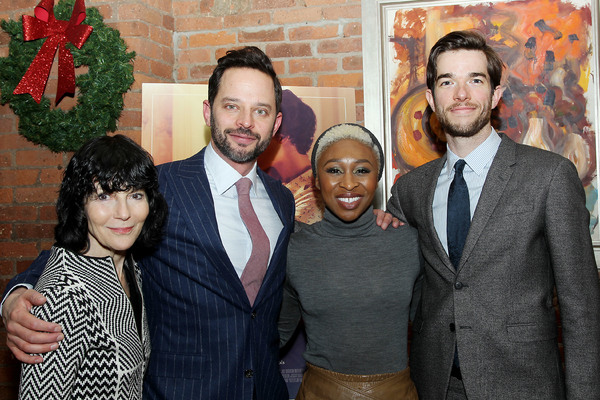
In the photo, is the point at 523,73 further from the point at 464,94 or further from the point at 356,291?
the point at 356,291

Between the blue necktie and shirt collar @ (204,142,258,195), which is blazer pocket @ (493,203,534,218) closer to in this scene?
the blue necktie

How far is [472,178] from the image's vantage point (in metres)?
1.97

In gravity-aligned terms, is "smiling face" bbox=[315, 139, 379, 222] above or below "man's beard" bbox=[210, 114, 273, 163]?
below

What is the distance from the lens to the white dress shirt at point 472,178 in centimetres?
194

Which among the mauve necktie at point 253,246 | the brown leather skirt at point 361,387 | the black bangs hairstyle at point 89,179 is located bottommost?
the brown leather skirt at point 361,387

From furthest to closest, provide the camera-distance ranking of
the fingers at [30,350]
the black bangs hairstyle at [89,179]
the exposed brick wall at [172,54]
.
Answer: the exposed brick wall at [172,54] < the black bangs hairstyle at [89,179] < the fingers at [30,350]

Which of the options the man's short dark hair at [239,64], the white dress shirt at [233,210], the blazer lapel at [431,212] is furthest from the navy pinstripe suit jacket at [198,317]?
the blazer lapel at [431,212]

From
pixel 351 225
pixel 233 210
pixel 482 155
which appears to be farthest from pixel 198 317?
pixel 482 155

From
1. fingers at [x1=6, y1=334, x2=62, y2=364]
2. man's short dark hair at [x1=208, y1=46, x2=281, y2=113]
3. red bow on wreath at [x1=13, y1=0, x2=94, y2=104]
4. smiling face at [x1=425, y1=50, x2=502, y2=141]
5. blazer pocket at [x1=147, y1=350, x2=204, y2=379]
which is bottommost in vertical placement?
blazer pocket at [x1=147, y1=350, x2=204, y2=379]

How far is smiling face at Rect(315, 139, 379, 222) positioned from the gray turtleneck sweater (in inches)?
2.2

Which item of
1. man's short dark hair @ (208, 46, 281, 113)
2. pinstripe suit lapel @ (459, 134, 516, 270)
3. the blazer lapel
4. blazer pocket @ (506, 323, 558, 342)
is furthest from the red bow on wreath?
blazer pocket @ (506, 323, 558, 342)

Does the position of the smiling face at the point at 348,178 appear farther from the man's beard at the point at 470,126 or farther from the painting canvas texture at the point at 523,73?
the painting canvas texture at the point at 523,73

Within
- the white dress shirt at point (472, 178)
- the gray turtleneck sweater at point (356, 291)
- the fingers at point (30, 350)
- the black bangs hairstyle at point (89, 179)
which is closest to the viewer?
the fingers at point (30, 350)

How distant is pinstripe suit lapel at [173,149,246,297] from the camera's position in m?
1.80
